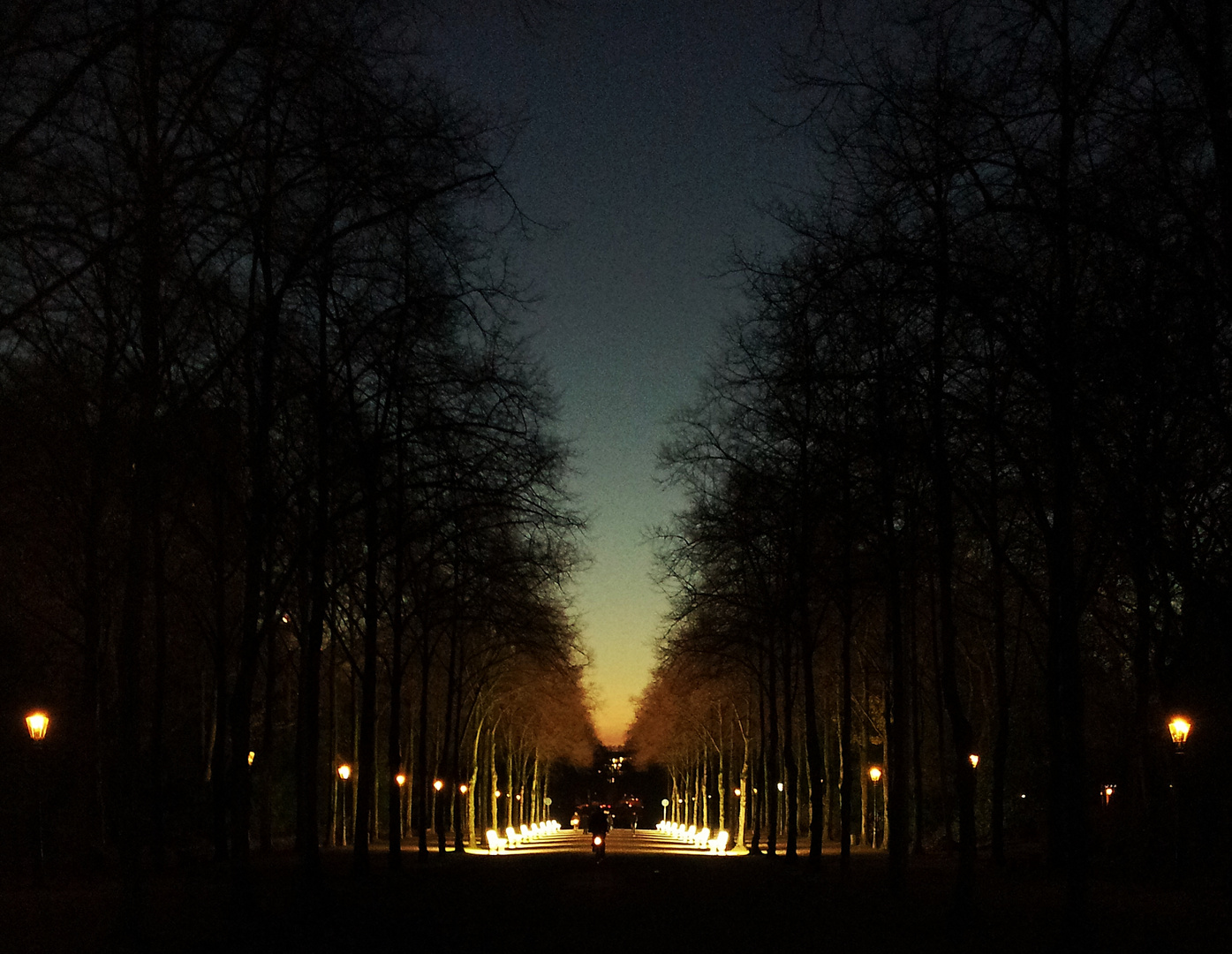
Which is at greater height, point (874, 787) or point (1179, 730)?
point (1179, 730)

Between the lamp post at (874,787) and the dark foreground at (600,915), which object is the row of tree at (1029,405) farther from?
the lamp post at (874,787)

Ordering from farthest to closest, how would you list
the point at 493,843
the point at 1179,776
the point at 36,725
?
the point at 493,843 → the point at 1179,776 → the point at 36,725

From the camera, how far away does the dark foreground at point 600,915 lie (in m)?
17.3

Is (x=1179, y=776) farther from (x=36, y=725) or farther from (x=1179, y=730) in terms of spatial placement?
(x=36, y=725)

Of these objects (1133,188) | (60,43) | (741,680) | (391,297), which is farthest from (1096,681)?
(60,43)

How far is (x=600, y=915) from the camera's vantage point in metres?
23.6

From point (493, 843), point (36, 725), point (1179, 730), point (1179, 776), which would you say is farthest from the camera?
point (493, 843)

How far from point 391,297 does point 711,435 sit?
528 inches

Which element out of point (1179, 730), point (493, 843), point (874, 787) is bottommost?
point (493, 843)

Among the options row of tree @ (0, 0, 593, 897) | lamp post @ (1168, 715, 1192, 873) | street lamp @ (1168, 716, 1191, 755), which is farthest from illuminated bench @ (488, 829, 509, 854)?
street lamp @ (1168, 716, 1191, 755)

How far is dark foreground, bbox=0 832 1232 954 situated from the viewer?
17.3 meters

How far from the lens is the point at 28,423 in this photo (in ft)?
78.5

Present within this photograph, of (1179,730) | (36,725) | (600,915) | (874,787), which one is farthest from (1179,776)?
(874,787)

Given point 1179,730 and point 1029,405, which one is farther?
point 1179,730
